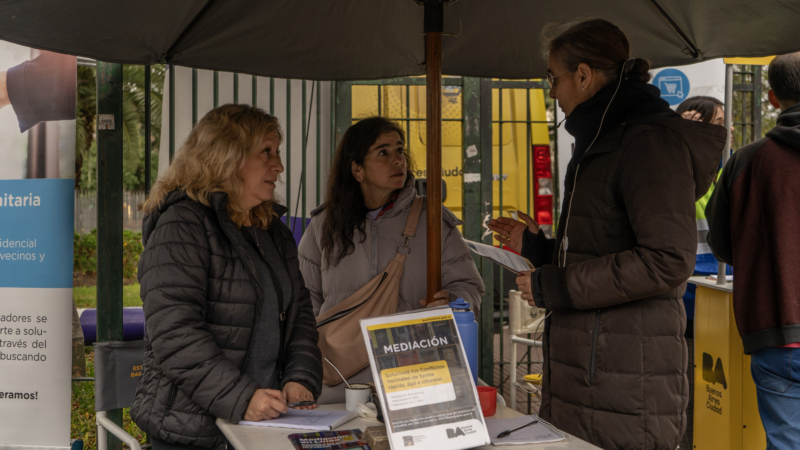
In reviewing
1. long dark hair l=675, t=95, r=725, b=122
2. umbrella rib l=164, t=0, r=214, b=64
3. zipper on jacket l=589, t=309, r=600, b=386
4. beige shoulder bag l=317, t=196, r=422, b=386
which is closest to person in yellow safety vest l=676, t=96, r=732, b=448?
long dark hair l=675, t=95, r=725, b=122

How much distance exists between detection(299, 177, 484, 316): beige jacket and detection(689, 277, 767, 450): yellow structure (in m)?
1.61

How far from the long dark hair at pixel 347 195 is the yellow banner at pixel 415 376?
1295mm

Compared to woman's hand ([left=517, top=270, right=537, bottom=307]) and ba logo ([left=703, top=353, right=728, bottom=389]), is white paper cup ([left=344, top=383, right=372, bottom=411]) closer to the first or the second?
woman's hand ([left=517, top=270, right=537, bottom=307])

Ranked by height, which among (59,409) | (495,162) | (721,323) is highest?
(495,162)

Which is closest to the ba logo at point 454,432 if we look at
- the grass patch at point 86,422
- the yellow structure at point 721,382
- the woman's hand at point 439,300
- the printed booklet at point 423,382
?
the printed booklet at point 423,382

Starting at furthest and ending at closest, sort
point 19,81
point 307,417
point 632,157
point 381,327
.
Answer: point 19,81 → point 632,157 → point 307,417 → point 381,327

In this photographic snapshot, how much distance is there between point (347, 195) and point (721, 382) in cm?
232

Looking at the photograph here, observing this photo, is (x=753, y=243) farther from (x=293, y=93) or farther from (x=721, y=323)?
(x=293, y=93)

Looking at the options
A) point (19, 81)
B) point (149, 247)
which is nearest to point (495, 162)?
point (19, 81)

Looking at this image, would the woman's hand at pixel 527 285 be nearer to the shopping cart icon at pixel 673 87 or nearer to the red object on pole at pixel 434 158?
the red object on pole at pixel 434 158

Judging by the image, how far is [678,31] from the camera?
2.83 metres

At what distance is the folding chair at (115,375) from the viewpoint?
3205 millimetres

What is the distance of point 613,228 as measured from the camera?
77.8 inches

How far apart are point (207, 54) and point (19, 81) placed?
3.66 feet
